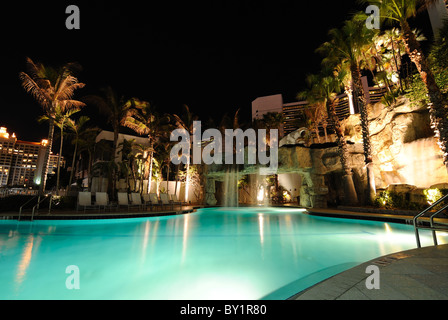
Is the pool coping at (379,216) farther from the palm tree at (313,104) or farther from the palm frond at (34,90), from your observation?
the palm frond at (34,90)

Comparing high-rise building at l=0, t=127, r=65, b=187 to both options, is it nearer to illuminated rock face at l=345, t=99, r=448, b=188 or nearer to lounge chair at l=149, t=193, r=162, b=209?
lounge chair at l=149, t=193, r=162, b=209

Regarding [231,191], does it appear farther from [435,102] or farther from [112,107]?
[435,102]

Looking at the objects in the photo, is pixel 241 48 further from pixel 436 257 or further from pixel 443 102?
pixel 436 257

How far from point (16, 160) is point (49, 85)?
125021mm

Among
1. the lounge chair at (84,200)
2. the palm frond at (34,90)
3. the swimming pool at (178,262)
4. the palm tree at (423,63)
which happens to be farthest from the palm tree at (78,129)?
the palm tree at (423,63)

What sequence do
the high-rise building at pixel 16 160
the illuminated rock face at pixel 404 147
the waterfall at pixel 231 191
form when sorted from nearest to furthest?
1. the illuminated rock face at pixel 404 147
2. the waterfall at pixel 231 191
3. the high-rise building at pixel 16 160

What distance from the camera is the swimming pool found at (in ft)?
9.64

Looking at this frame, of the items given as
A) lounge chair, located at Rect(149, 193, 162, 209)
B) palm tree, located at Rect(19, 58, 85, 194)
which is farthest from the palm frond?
lounge chair, located at Rect(149, 193, 162, 209)

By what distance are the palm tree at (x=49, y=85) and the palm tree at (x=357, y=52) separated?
1725cm

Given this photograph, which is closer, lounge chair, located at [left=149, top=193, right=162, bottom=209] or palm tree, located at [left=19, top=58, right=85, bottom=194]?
palm tree, located at [left=19, top=58, right=85, bottom=194]

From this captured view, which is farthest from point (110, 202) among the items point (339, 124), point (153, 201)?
point (339, 124)

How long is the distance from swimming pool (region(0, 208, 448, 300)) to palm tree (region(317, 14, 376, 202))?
5.89 m

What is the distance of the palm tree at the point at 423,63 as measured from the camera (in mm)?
8344

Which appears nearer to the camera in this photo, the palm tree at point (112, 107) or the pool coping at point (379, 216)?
the pool coping at point (379, 216)
